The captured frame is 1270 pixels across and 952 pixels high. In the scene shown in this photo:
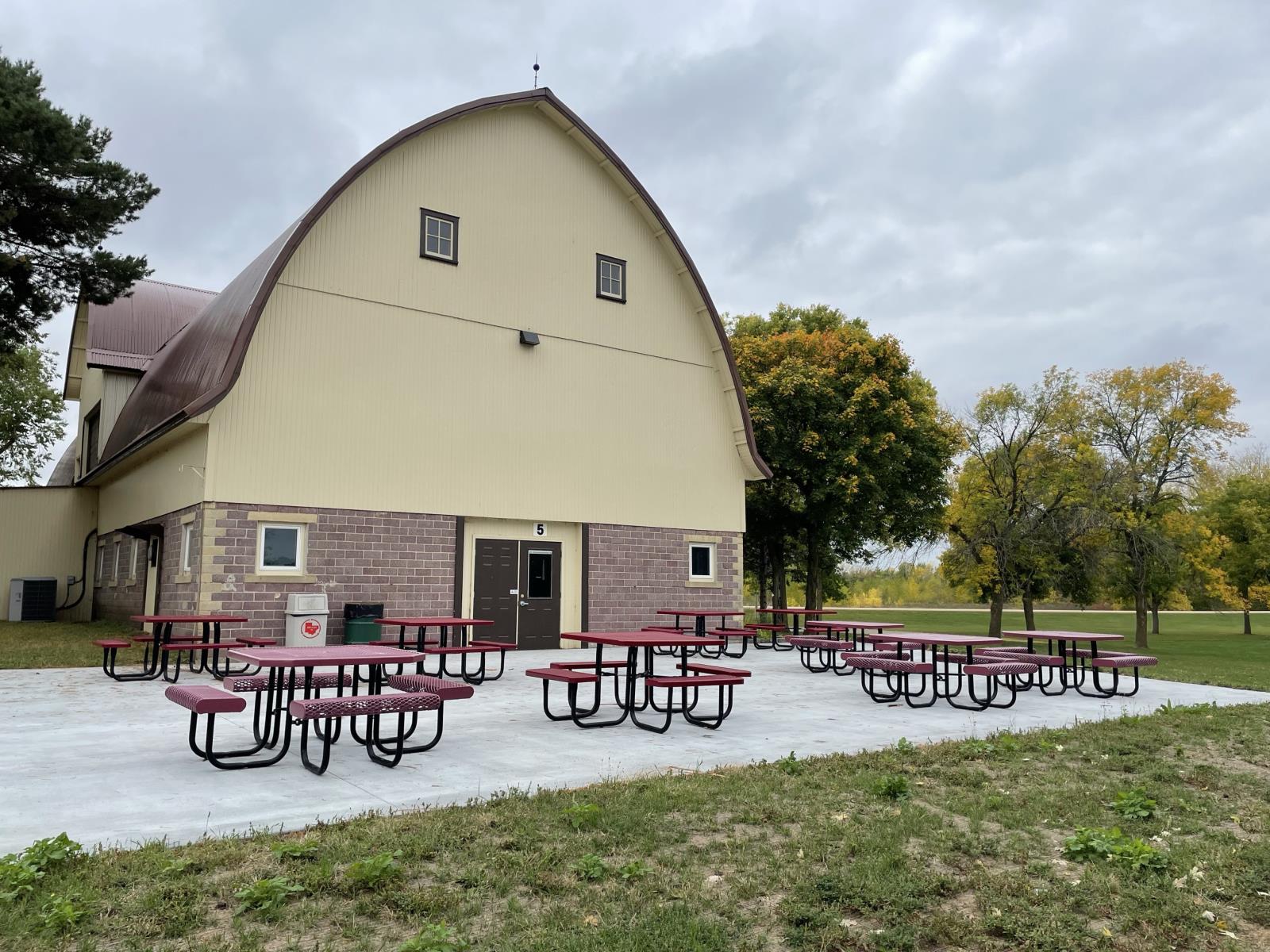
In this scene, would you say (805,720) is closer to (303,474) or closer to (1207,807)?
(1207,807)

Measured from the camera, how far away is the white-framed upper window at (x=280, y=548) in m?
15.2

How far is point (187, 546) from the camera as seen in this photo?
52.0 ft

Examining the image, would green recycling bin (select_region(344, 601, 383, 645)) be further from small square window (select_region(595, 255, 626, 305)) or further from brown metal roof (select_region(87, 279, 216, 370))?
brown metal roof (select_region(87, 279, 216, 370))

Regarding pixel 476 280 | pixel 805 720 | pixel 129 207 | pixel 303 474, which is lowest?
pixel 805 720

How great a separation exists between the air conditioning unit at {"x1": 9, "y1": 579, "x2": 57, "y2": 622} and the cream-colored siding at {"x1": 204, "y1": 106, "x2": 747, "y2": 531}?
14.2 m

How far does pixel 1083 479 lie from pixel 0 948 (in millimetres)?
31305

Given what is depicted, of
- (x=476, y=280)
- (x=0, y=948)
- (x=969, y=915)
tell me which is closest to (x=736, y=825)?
(x=969, y=915)

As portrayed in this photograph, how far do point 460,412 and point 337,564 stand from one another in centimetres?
357

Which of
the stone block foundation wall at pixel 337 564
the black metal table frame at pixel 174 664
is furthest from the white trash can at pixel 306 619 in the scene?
the black metal table frame at pixel 174 664

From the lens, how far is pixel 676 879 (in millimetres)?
4203

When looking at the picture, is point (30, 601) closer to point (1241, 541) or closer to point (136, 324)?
point (136, 324)

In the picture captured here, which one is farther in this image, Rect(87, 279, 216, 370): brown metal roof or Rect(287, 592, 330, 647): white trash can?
Rect(87, 279, 216, 370): brown metal roof

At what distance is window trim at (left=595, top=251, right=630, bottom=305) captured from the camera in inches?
763

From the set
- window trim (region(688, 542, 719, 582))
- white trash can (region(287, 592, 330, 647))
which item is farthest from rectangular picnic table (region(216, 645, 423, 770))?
window trim (region(688, 542, 719, 582))
